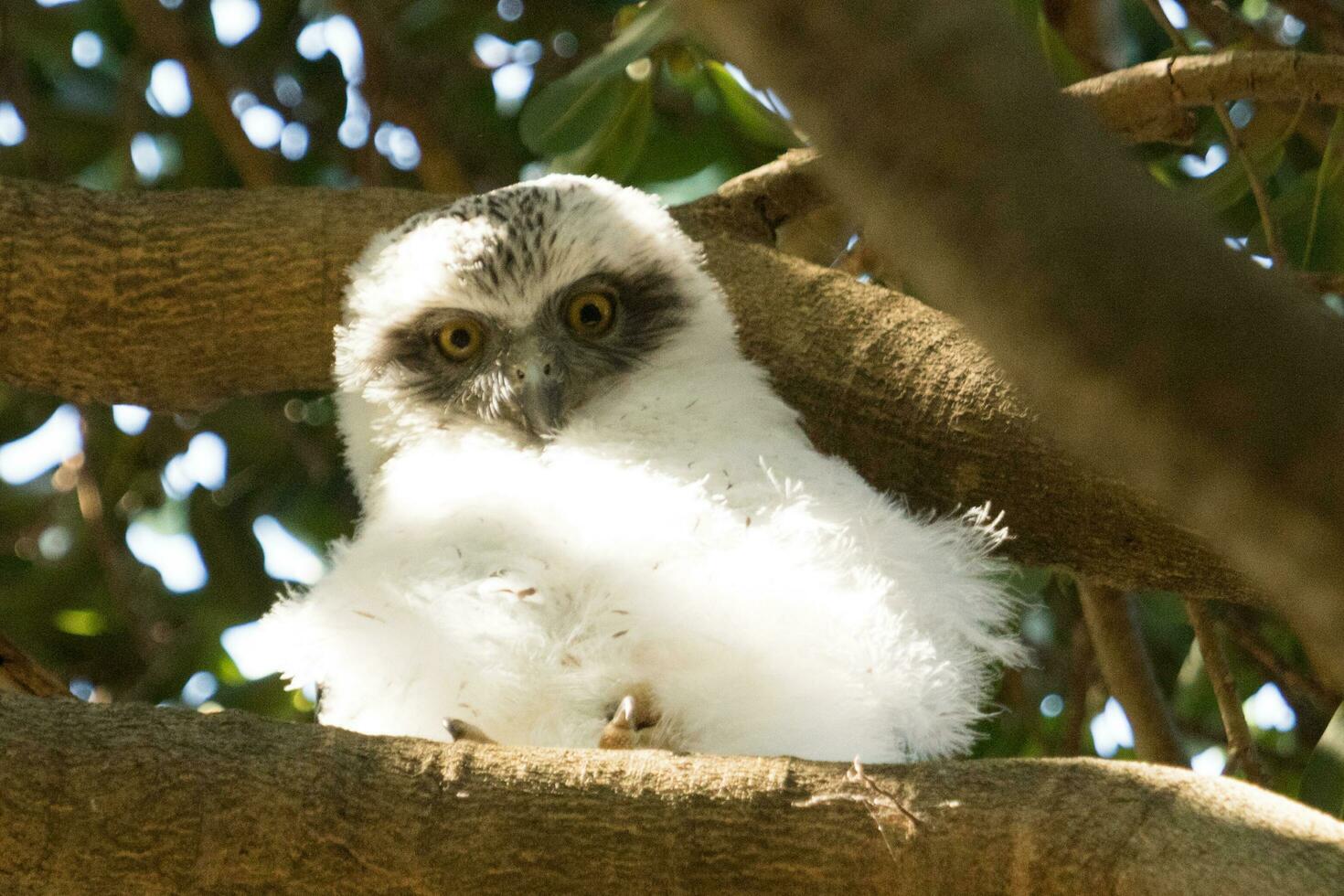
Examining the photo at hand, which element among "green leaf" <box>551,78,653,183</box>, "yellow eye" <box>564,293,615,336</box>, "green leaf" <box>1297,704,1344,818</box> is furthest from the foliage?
"green leaf" <box>1297,704,1344,818</box>

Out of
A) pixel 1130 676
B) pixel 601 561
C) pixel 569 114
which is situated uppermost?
pixel 569 114

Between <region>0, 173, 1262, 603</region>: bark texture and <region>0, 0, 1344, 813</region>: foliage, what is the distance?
0.44 m

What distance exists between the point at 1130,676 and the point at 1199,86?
1.31m

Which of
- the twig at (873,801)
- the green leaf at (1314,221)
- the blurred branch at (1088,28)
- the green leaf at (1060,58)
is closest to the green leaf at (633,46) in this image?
the green leaf at (1060,58)

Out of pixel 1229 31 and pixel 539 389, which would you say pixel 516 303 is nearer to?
pixel 539 389

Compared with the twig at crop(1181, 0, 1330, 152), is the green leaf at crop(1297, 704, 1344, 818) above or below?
below

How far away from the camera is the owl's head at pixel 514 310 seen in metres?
3.00

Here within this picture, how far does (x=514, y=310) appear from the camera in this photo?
3.05m

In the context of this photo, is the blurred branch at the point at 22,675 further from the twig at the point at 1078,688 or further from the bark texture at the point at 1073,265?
the twig at the point at 1078,688

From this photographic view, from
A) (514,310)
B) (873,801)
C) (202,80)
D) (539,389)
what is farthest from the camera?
(202,80)

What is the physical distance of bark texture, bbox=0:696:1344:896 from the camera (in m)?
1.51

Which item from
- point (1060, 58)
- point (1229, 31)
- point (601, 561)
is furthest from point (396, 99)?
point (601, 561)

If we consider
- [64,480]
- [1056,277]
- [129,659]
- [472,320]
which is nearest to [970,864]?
[1056,277]

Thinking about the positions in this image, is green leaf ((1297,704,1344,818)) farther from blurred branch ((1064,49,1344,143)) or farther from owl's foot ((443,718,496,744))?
owl's foot ((443,718,496,744))
